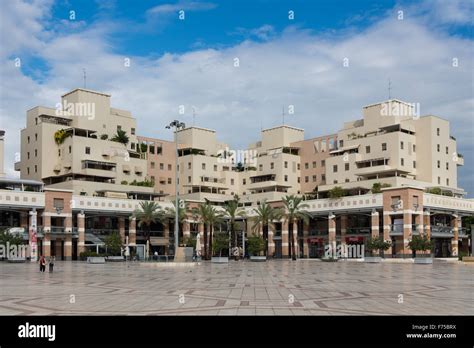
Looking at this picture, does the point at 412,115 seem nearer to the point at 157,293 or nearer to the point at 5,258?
the point at 5,258

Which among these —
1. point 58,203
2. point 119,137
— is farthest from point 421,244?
point 119,137

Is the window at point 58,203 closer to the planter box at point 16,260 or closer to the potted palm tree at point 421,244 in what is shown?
the planter box at point 16,260

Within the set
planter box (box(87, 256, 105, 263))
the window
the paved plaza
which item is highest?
the window

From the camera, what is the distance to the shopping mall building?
8150 centimetres

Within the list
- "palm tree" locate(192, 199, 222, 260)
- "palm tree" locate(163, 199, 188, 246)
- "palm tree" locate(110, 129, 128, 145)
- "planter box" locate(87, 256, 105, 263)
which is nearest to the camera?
"planter box" locate(87, 256, 105, 263)

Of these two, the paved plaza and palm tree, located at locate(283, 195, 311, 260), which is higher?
palm tree, located at locate(283, 195, 311, 260)

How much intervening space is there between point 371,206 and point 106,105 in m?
46.0

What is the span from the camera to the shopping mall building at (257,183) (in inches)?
3209

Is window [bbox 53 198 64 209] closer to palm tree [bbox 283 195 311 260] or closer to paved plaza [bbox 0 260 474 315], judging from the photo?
palm tree [bbox 283 195 311 260]

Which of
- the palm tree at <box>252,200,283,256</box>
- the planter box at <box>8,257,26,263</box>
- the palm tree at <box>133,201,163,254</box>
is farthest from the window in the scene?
the palm tree at <box>252,200,283,256</box>

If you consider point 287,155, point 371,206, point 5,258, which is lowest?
point 5,258

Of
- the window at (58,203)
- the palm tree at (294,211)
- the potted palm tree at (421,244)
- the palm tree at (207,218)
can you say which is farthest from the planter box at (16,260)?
the potted palm tree at (421,244)
